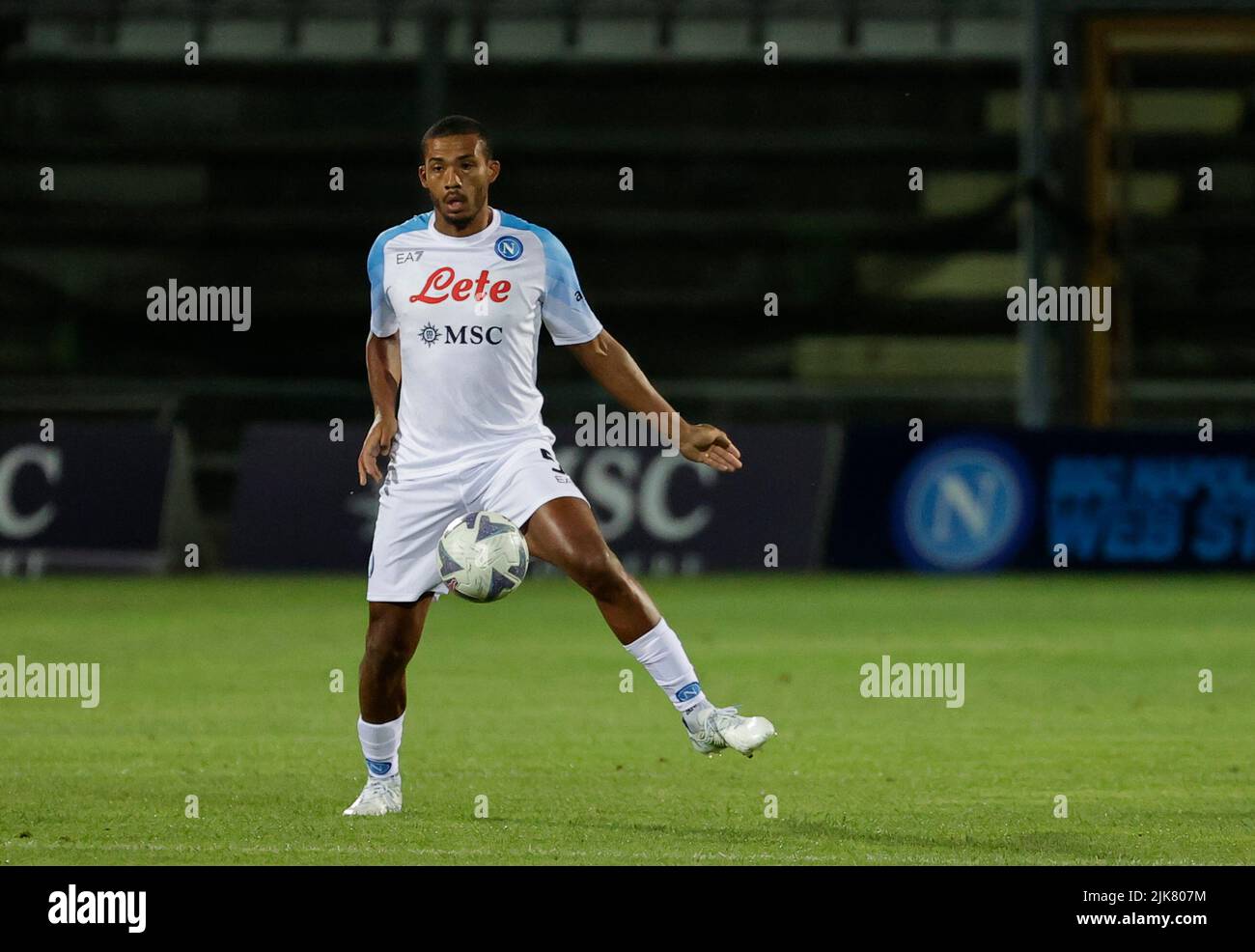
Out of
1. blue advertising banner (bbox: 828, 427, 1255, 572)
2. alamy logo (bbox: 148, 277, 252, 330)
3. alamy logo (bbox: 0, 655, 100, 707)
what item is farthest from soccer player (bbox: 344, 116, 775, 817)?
alamy logo (bbox: 148, 277, 252, 330)

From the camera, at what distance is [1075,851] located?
7324 mm

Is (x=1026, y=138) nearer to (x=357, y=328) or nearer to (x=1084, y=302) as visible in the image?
(x=1084, y=302)

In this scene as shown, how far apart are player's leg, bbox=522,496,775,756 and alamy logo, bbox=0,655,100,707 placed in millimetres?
4666

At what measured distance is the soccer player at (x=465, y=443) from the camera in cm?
792

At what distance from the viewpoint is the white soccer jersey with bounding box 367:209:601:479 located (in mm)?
7941

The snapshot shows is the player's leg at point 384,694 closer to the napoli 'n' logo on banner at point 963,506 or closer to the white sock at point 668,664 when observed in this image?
the white sock at point 668,664

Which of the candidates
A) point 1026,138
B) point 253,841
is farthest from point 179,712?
point 1026,138

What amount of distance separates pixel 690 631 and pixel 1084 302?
1082cm

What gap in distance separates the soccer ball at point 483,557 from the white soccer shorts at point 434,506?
0.28 feet

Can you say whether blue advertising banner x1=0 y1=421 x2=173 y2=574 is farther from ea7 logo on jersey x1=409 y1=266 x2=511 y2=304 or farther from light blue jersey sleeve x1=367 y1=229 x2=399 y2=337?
ea7 logo on jersey x1=409 y1=266 x2=511 y2=304

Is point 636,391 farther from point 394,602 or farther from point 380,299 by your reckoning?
point 394,602
